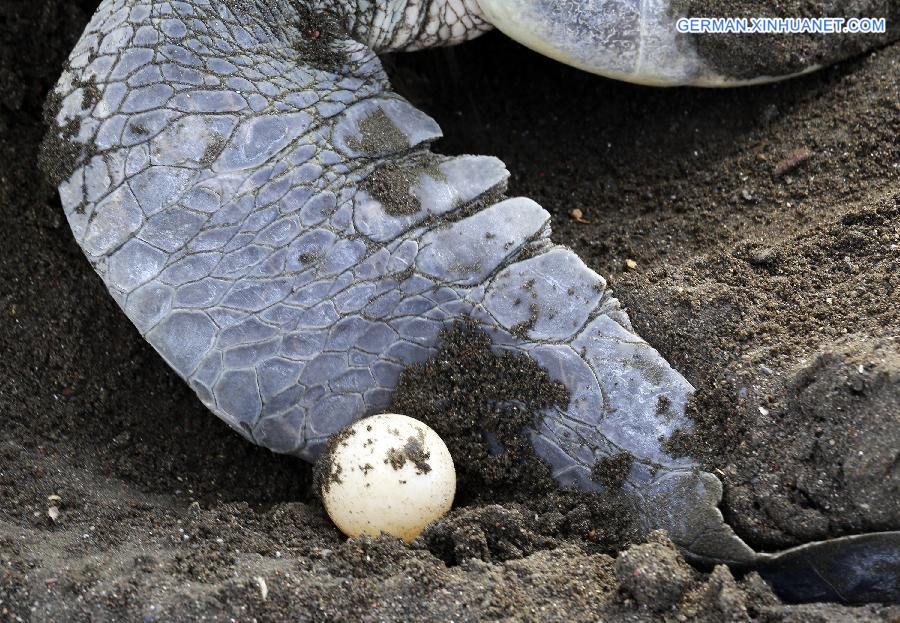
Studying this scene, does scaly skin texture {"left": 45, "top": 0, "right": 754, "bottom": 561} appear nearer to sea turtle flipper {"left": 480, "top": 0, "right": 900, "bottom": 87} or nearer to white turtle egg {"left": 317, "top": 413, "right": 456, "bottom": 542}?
white turtle egg {"left": 317, "top": 413, "right": 456, "bottom": 542}

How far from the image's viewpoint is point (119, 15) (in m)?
1.95

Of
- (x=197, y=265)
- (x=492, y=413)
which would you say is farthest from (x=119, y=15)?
(x=492, y=413)

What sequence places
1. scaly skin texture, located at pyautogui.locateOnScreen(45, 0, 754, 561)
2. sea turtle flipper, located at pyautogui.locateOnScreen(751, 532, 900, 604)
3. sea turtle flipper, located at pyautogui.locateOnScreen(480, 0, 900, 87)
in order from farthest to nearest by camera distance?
sea turtle flipper, located at pyautogui.locateOnScreen(480, 0, 900, 87) → scaly skin texture, located at pyautogui.locateOnScreen(45, 0, 754, 561) → sea turtle flipper, located at pyautogui.locateOnScreen(751, 532, 900, 604)

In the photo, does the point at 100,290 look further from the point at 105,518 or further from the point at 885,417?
the point at 885,417

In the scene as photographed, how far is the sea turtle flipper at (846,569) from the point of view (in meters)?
1.43

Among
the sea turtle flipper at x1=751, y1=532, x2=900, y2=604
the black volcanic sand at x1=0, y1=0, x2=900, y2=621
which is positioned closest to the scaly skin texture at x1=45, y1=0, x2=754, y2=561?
the black volcanic sand at x1=0, y1=0, x2=900, y2=621

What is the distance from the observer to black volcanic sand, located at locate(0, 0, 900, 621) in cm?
143

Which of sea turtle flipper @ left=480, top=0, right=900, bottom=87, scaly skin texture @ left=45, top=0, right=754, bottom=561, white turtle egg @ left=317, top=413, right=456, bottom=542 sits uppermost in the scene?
sea turtle flipper @ left=480, top=0, right=900, bottom=87

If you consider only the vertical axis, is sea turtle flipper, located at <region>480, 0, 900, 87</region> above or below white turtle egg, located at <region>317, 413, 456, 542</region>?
above

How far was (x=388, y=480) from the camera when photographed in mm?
1562

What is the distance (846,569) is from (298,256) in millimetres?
1186

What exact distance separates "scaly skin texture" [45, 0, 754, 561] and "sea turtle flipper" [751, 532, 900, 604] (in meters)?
0.30

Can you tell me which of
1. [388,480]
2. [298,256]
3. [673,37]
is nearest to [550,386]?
[388,480]

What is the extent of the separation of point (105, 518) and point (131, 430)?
0.33 metres
